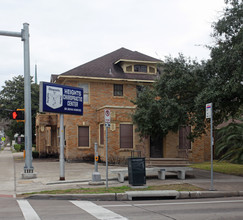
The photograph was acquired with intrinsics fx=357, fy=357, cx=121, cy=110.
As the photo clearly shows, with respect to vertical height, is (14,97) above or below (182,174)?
above

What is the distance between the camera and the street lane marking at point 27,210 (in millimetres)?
7886

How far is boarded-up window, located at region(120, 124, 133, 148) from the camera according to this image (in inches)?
1009

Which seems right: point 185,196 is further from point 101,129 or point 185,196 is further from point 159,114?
point 101,129

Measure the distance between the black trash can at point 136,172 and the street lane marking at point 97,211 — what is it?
107 inches

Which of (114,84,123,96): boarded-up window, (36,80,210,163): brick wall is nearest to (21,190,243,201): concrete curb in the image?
(36,80,210,163): brick wall

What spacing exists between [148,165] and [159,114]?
7.98ft

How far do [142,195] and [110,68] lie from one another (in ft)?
64.7

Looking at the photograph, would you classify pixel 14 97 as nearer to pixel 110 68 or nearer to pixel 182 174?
pixel 110 68

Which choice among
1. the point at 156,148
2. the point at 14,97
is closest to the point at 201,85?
the point at 156,148

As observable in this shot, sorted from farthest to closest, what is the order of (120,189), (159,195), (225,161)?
(225,161) → (120,189) → (159,195)

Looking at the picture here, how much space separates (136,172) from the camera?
41.8ft

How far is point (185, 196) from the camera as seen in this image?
37.6 ft

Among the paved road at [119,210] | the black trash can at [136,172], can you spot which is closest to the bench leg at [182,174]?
the black trash can at [136,172]

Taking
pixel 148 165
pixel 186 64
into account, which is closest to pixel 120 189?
pixel 148 165
